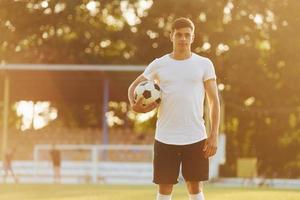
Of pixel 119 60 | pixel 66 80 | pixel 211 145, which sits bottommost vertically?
pixel 211 145

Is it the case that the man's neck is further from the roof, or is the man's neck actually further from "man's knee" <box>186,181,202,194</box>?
the roof

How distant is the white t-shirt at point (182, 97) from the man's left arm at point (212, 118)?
54 millimetres

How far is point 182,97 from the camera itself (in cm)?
786

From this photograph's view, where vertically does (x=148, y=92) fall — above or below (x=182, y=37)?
below

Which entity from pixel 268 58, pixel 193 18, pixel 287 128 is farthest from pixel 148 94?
pixel 287 128

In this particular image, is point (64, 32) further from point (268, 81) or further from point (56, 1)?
point (268, 81)

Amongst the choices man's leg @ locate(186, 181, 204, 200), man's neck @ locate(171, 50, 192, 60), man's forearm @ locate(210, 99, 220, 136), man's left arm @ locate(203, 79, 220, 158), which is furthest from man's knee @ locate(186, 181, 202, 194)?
man's neck @ locate(171, 50, 192, 60)

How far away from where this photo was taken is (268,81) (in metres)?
36.3

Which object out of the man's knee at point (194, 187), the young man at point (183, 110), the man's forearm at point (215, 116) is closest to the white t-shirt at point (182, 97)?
the young man at point (183, 110)

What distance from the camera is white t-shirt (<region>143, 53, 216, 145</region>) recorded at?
7863 millimetres

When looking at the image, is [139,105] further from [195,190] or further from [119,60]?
[119,60]

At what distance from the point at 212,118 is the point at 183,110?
256mm

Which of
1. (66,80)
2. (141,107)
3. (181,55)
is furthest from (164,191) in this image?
(66,80)

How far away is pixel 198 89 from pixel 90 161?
22.0 meters
